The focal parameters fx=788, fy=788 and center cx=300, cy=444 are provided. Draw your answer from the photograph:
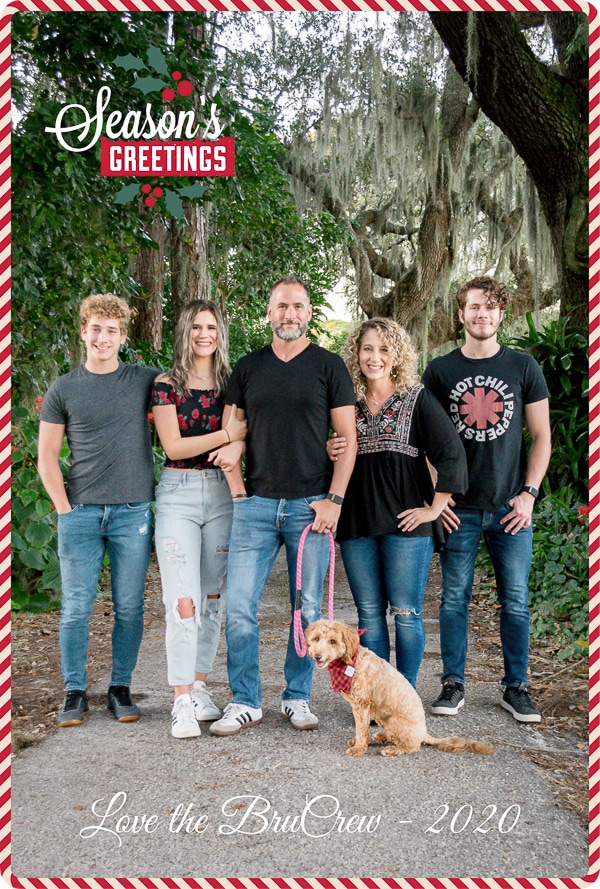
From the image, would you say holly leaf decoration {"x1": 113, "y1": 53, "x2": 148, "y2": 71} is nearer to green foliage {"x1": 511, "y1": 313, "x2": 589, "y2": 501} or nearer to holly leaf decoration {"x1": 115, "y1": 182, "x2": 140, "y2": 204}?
holly leaf decoration {"x1": 115, "y1": 182, "x2": 140, "y2": 204}

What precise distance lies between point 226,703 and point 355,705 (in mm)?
889

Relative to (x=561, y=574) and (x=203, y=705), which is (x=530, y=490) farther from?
(x=561, y=574)

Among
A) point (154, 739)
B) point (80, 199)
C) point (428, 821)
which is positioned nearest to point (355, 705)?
point (428, 821)

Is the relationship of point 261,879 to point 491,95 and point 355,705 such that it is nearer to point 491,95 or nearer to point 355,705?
point 355,705

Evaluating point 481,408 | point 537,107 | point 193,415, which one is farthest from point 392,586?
point 537,107

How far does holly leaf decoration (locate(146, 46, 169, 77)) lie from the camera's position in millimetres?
4488

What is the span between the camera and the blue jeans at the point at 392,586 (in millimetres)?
3322

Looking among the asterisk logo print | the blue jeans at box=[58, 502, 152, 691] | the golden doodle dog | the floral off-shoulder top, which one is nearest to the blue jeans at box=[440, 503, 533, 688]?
the asterisk logo print

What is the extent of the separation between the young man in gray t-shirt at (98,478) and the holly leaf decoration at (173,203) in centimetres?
128

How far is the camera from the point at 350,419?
3.33 m

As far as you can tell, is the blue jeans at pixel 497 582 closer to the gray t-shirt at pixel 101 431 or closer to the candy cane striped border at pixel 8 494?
the candy cane striped border at pixel 8 494

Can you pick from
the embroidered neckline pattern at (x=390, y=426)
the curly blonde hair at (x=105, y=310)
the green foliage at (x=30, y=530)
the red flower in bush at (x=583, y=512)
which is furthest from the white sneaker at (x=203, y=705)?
the red flower in bush at (x=583, y=512)

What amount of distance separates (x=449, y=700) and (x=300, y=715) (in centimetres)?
71

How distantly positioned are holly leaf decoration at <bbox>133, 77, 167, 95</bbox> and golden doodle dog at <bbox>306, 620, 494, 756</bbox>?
321cm
